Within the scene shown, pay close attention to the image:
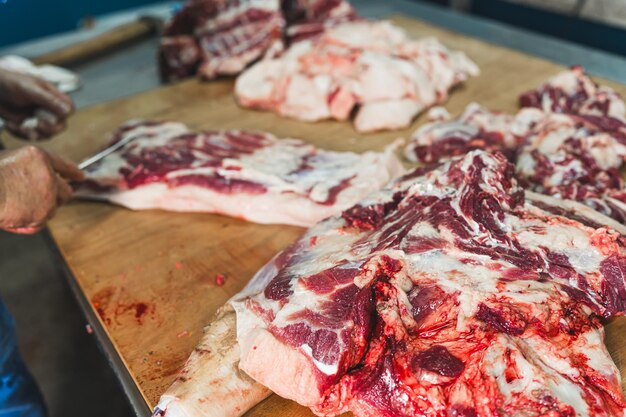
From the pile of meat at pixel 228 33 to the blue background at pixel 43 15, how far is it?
453cm

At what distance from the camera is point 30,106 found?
13.6 feet

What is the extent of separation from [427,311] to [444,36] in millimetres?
4563

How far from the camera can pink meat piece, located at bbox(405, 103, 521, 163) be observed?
3.84 metres

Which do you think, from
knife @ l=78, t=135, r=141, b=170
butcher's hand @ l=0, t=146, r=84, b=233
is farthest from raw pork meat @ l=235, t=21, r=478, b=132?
butcher's hand @ l=0, t=146, r=84, b=233

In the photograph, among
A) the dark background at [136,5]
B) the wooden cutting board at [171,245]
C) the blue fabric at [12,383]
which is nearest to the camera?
the wooden cutting board at [171,245]

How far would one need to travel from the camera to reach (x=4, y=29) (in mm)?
8625

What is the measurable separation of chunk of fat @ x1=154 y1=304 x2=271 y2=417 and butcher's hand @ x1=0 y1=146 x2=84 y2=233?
1.32 meters

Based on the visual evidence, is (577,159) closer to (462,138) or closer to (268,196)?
(462,138)

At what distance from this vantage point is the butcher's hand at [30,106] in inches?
157

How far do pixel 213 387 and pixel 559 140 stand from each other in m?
2.77

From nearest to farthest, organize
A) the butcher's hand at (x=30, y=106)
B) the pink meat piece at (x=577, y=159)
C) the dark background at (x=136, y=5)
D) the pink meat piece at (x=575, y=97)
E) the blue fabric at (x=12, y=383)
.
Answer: the blue fabric at (x=12, y=383)
the pink meat piece at (x=577, y=159)
the butcher's hand at (x=30, y=106)
the pink meat piece at (x=575, y=97)
the dark background at (x=136, y=5)

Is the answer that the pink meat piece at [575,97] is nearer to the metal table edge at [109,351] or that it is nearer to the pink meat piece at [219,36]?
the pink meat piece at [219,36]

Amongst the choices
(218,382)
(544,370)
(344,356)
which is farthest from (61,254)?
(544,370)

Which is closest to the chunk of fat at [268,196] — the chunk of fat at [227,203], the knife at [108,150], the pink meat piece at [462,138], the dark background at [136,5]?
the chunk of fat at [227,203]
